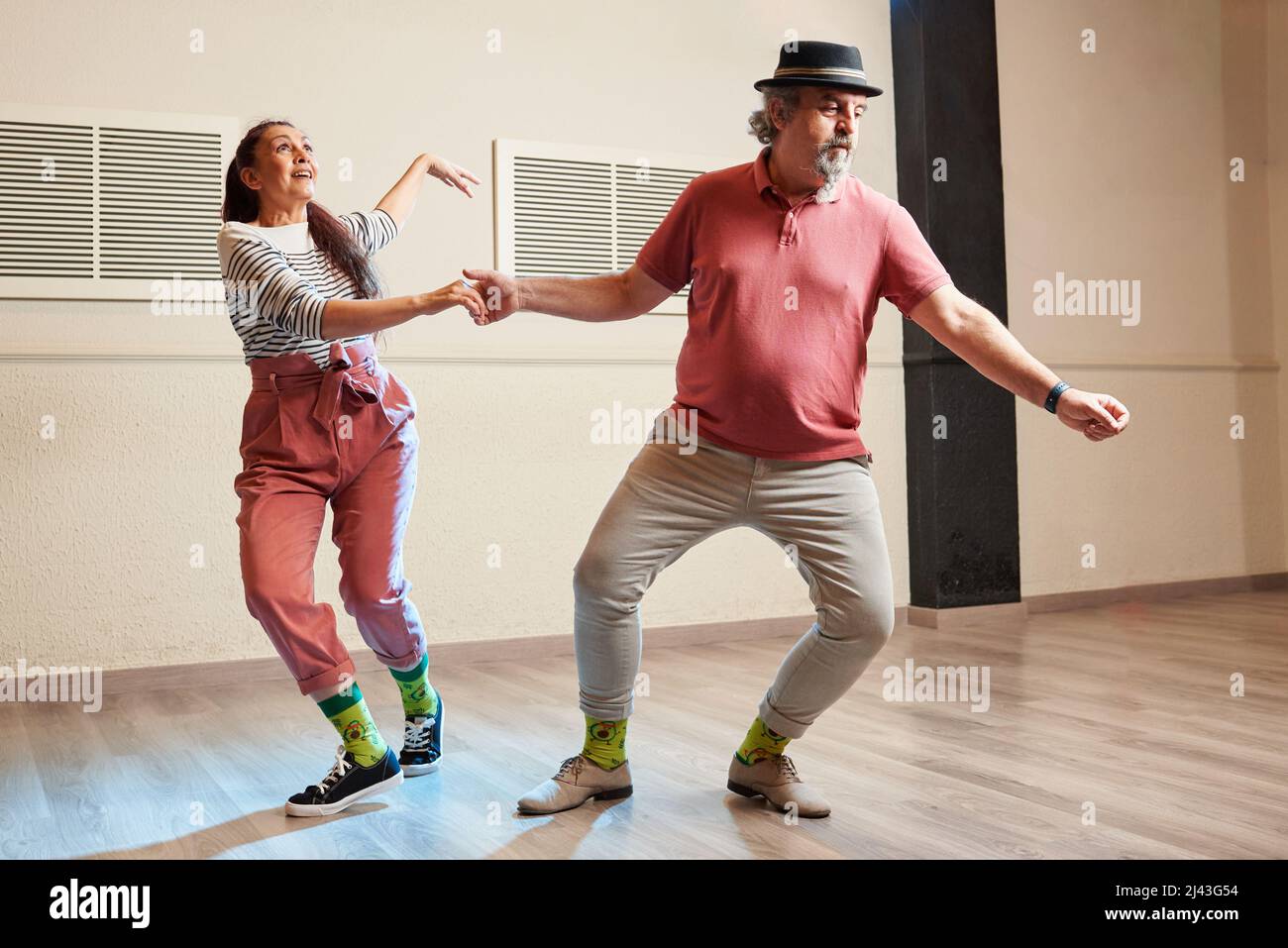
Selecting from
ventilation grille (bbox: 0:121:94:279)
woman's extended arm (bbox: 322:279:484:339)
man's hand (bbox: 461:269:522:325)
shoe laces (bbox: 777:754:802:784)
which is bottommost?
shoe laces (bbox: 777:754:802:784)

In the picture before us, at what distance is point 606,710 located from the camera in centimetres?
263

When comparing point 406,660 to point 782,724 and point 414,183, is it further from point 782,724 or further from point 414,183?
point 414,183

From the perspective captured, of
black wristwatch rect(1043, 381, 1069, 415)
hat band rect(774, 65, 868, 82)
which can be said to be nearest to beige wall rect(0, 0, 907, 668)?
hat band rect(774, 65, 868, 82)

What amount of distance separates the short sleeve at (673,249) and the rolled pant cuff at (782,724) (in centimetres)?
89

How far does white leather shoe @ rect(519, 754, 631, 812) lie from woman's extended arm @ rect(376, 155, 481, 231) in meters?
1.34

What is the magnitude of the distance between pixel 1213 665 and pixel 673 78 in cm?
287

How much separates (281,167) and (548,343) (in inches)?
82.3

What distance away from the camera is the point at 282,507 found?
2.60 m

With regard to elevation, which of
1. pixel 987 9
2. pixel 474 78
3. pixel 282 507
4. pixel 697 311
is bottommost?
pixel 282 507

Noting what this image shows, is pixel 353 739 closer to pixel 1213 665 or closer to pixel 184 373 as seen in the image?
pixel 184 373

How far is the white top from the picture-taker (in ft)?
8.27

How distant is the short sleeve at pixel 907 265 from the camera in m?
2.56

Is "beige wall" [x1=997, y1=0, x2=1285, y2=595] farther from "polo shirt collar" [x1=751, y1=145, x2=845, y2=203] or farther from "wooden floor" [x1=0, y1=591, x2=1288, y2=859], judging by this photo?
"polo shirt collar" [x1=751, y1=145, x2=845, y2=203]
